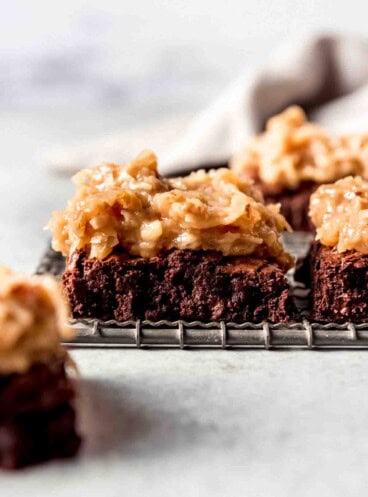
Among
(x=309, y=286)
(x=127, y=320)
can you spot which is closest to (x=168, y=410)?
(x=127, y=320)

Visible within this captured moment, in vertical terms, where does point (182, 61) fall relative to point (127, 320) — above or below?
A: above

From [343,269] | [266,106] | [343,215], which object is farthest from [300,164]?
Answer: [343,269]

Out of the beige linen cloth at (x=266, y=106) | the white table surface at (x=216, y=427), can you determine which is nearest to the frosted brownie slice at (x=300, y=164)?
the beige linen cloth at (x=266, y=106)

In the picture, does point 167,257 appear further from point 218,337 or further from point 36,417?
point 36,417

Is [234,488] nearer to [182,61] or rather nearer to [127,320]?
[127,320]

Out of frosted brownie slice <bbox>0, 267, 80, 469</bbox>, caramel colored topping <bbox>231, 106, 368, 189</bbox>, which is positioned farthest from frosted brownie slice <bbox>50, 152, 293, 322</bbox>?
caramel colored topping <bbox>231, 106, 368, 189</bbox>

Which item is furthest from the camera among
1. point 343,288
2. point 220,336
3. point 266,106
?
point 266,106

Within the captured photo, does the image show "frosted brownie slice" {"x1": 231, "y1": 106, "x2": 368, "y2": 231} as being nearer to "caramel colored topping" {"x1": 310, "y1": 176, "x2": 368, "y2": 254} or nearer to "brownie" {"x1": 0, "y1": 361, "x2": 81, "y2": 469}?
"caramel colored topping" {"x1": 310, "y1": 176, "x2": 368, "y2": 254}
